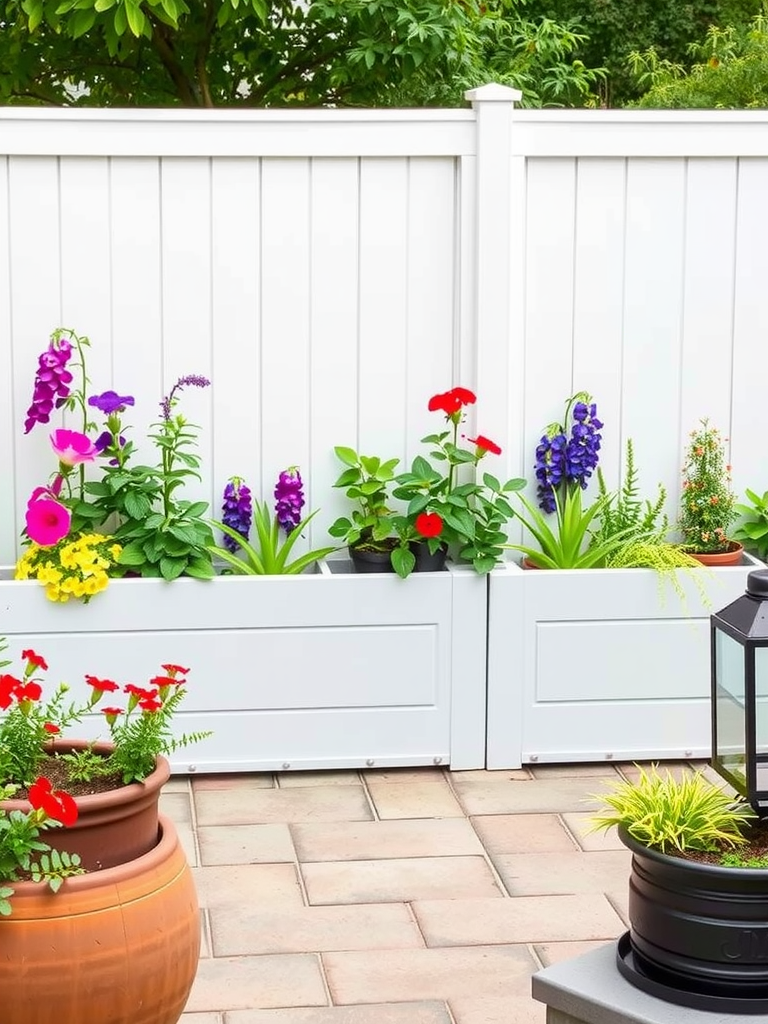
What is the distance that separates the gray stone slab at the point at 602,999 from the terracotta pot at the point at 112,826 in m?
0.69

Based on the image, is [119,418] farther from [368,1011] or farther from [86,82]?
[86,82]

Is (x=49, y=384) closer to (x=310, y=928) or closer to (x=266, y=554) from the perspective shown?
(x=266, y=554)

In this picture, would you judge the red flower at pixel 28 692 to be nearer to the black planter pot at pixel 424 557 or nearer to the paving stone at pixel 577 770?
the black planter pot at pixel 424 557

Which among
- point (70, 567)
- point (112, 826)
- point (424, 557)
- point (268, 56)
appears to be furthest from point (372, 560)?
point (268, 56)

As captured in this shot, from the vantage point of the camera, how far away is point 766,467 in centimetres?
481

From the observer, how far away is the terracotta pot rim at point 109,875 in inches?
99.5

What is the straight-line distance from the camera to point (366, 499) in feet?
14.9

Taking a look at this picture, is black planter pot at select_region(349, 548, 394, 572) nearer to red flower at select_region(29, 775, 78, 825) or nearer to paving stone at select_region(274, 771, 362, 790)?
paving stone at select_region(274, 771, 362, 790)

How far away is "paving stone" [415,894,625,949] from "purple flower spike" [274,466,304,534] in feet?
4.30

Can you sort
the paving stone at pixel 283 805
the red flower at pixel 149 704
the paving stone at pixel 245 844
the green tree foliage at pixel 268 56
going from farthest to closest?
1. the green tree foliage at pixel 268 56
2. the paving stone at pixel 283 805
3. the paving stone at pixel 245 844
4. the red flower at pixel 149 704

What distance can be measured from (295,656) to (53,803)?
1864 millimetres

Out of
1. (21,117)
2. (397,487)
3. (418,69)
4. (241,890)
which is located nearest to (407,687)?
(397,487)

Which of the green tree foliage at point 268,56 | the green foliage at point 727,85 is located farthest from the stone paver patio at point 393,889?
the green foliage at point 727,85

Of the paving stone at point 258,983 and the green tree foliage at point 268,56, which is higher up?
the green tree foliage at point 268,56
